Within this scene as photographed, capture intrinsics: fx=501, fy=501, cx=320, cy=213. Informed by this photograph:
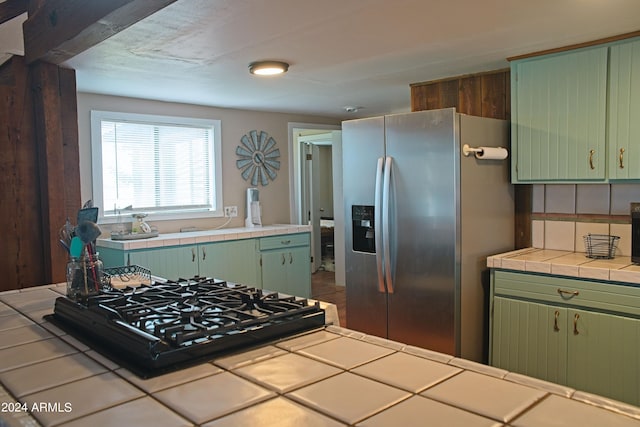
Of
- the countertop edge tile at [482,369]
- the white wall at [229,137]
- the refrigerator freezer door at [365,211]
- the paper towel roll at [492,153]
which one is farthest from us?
the white wall at [229,137]

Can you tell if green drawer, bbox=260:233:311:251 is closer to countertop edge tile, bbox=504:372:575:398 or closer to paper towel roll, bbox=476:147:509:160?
paper towel roll, bbox=476:147:509:160

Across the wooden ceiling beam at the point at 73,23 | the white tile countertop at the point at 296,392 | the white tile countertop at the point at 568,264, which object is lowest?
the white tile countertop at the point at 568,264

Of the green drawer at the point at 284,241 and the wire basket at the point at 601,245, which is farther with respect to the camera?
the green drawer at the point at 284,241

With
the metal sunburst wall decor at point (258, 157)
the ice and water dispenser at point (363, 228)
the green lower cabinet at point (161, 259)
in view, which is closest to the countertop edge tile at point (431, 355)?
the ice and water dispenser at point (363, 228)

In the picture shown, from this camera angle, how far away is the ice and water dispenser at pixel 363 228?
3.17m

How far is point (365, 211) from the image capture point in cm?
320

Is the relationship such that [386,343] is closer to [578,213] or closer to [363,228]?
[363,228]

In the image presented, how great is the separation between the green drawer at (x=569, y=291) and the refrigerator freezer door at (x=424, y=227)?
0.31m

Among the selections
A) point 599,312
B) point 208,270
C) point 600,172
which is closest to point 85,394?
point 599,312

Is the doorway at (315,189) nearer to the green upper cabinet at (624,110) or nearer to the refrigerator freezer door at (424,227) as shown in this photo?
the refrigerator freezer door at (424,227)

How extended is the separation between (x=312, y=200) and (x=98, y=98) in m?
3.18

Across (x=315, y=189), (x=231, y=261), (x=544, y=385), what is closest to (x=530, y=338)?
(x=544, y=385)

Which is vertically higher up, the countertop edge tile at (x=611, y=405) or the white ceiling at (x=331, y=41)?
the white ceiling at (x=331, y=41)

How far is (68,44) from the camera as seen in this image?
2182mm
